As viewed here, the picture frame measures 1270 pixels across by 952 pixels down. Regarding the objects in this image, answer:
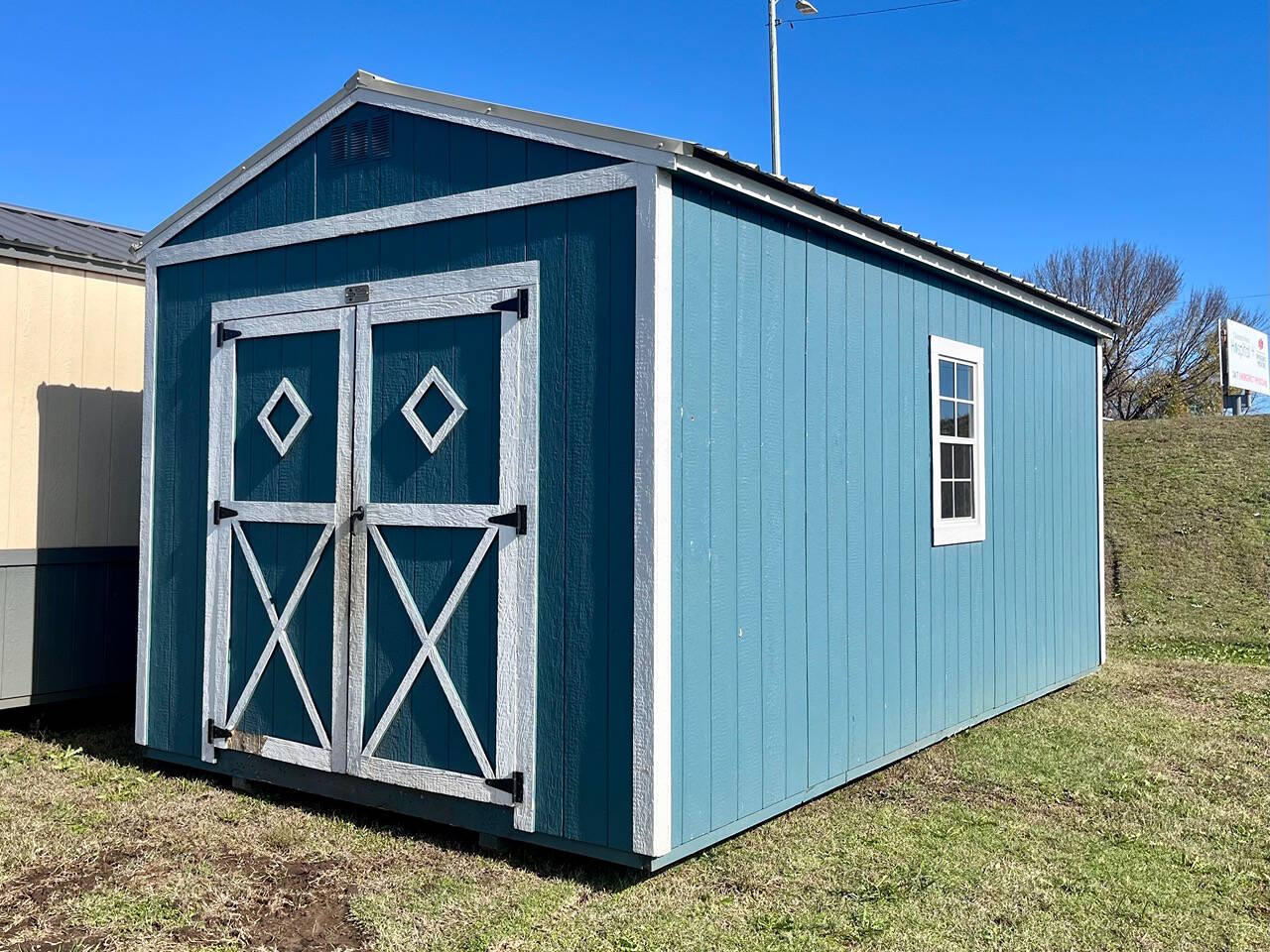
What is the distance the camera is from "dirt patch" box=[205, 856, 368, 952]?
3.68 m

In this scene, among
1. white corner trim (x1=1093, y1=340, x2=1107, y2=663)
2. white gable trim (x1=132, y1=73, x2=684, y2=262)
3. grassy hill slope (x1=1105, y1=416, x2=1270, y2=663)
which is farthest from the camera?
grassy hill slope (x1=1105, y1=416, x2=1270, y2=663)

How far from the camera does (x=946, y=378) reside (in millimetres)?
6492

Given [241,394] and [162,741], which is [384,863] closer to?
[162,741]

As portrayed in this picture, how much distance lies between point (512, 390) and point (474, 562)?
0.72 metres

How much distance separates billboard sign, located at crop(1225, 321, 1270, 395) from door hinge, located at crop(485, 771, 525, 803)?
21.3 metres

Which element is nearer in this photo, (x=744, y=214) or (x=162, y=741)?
(x=744, y=214)

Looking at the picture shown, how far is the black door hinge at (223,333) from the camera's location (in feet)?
18.1

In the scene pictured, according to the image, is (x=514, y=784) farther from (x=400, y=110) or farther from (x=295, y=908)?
(x=400, y=110)

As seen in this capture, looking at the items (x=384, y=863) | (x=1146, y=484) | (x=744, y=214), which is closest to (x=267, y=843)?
(x=384, y=863)

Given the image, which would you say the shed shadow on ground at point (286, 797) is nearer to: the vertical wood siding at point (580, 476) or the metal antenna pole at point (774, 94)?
the vertical wood siding at point (580, 476)

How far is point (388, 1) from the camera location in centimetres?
895

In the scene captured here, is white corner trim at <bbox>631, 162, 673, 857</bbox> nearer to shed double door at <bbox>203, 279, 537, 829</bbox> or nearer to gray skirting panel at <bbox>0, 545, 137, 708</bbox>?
shed double door at <bbox>203, 279, 537, 829</bbox>

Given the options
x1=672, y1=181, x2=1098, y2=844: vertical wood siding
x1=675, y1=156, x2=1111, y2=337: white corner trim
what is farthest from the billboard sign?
x1=672, y1=181, x2=1098, y2=844: vertical wood siding

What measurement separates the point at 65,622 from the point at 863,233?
5.05 meters
